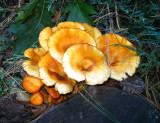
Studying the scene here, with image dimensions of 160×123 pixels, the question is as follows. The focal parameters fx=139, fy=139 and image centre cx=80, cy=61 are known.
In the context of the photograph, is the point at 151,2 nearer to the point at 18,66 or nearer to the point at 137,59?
the point at 137,59

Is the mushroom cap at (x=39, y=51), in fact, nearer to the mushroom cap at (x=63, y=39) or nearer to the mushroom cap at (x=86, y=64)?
the mushroom cap at (x=63, y=39)

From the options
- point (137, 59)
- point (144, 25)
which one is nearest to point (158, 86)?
point (137, 59)

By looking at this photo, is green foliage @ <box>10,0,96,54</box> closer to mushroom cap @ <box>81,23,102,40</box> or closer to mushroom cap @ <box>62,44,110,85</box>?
mushroom cap @ <box>81,23,102,40</box>

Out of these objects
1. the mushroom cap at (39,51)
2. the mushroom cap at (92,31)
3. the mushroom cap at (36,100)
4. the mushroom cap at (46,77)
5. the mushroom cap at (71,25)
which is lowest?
the mushroom cap at (36,100)

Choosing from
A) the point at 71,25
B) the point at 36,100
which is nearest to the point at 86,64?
the point at 71,25

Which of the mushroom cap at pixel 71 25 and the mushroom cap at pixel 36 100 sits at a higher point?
the mushroom cap at pixel 71 25

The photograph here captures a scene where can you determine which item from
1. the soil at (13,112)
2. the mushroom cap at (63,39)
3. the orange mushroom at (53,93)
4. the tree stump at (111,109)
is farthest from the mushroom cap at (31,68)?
the tree stump at (111,109)

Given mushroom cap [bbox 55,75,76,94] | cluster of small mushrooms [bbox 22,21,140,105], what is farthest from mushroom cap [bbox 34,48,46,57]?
mushroom cap [bbox 55,75,76,94]
